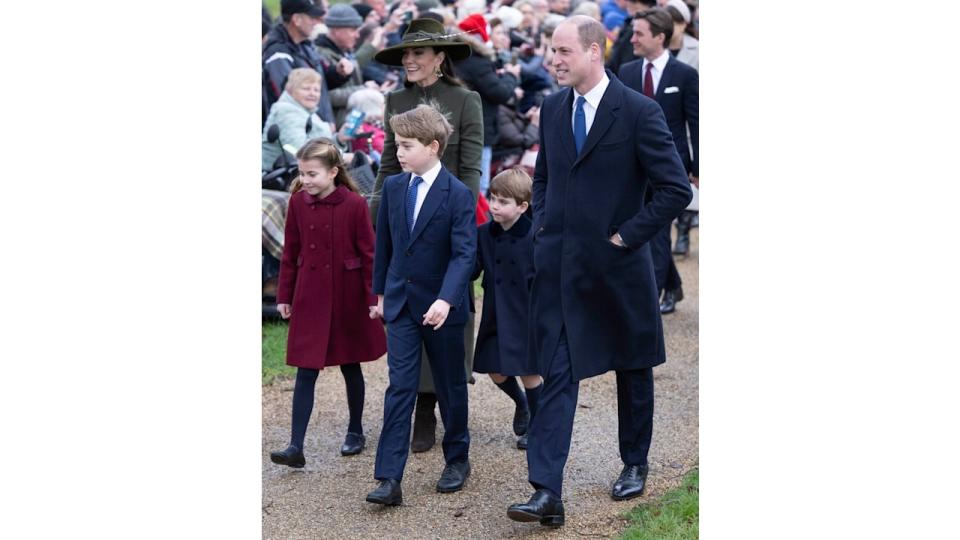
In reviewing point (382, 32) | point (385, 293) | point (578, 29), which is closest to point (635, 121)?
point (578, 29)

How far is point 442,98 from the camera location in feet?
22.2

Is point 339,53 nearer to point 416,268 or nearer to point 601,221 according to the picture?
point 416,268

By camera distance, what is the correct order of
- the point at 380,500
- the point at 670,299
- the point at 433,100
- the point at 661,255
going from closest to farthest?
the point at 380,500 < the point at 433,100 < the point at 661,255 < the point at 670,299

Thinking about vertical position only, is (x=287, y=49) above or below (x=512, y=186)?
above

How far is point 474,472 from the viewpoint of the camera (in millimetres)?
6465

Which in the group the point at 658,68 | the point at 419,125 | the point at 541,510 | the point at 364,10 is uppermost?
the point at 364,10

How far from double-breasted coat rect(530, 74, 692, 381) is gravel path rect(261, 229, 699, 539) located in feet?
2.47

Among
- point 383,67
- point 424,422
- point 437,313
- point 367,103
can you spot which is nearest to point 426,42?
point 437,313

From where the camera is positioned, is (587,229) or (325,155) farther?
(325,155)

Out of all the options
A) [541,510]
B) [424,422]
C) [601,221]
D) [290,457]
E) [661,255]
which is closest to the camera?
[541,510]

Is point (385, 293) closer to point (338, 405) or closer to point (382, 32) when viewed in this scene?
point (338, 405)

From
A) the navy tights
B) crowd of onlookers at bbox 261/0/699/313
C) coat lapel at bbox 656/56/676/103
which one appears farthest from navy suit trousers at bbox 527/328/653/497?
coat lapel at bbox 656/56/676/103

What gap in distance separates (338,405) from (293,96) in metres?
2.64

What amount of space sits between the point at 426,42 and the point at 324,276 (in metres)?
1.27
